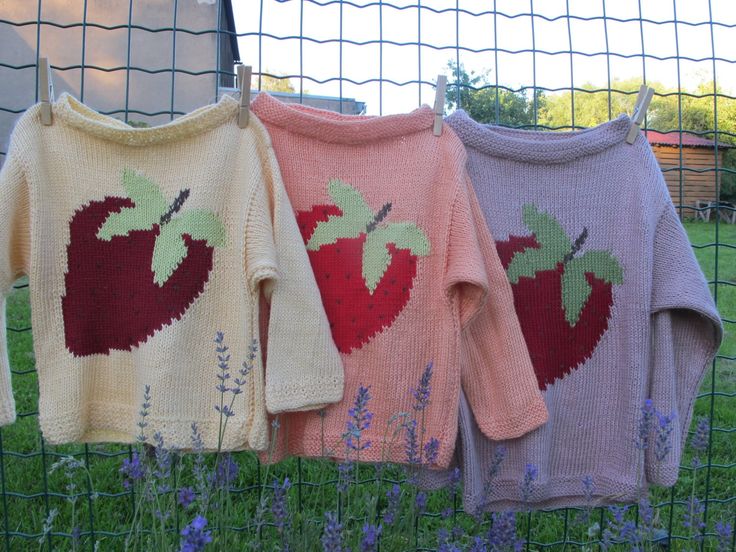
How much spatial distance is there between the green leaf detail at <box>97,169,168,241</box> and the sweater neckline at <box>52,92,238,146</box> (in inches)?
3.6

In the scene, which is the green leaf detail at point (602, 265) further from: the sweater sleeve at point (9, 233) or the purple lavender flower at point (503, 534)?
the sweater sleeve at point (9, 233)

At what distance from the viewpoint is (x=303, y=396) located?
161cm

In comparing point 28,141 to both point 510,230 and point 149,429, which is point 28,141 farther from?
point 510,230

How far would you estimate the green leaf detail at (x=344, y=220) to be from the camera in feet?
5.70

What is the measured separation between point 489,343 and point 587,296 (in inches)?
12.2

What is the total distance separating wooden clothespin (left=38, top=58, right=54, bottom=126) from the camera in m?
1.67

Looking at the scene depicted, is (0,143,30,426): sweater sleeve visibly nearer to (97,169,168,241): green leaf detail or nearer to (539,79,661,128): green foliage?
(97,169,168,241): green leaf detail

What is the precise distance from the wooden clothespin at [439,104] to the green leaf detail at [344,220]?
27 centimetres

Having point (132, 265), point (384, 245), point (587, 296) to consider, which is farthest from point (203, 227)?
point (587, 296)

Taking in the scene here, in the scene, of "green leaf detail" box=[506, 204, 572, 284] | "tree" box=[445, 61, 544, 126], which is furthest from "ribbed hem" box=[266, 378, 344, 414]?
"tree" box=[445, 61, 544, 126]

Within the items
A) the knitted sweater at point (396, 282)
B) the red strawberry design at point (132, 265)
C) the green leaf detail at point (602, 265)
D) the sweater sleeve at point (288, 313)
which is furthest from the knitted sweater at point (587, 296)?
the red strawberry design at point (132, 265)

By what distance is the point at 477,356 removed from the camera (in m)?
1.76

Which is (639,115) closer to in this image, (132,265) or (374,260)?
(374,260)

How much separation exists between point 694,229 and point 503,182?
3.43 metres
